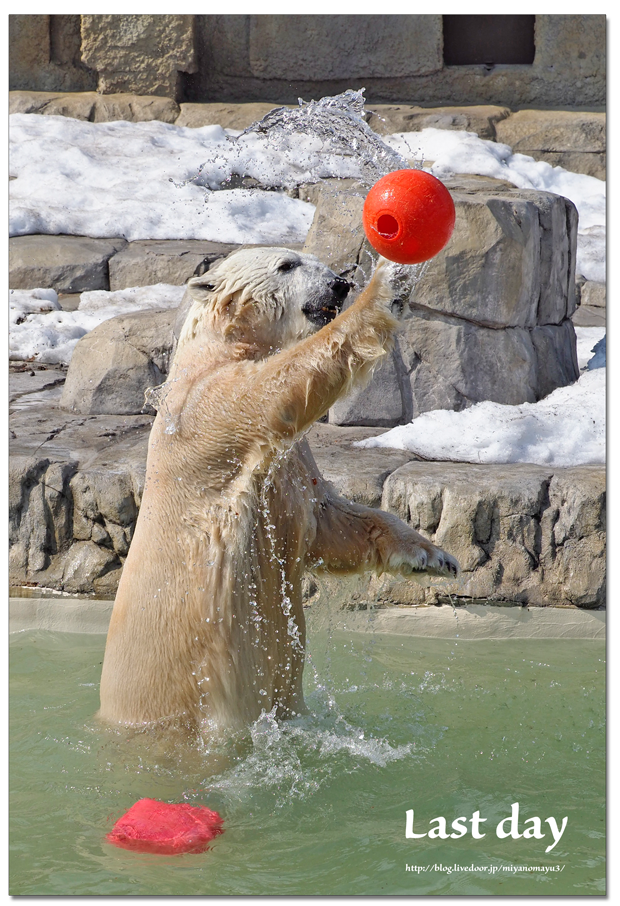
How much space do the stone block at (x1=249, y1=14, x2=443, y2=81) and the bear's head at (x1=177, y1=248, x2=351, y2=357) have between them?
8.60 m

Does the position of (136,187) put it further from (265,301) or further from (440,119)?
(265,301)

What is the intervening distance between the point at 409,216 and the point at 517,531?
2274mm

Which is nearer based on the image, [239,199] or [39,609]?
[39,609]

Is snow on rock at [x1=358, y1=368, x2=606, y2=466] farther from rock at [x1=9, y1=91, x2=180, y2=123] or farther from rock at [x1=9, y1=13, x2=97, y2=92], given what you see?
rock at [x1=9, y1=13, x2=97, y2=92]

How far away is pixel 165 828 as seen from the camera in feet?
8.05

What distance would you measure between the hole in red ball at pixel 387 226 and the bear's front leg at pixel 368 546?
3.42 ft

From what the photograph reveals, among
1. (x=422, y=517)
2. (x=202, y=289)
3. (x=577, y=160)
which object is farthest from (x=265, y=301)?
(x=577, y=160)

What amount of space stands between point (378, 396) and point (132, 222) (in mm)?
4108

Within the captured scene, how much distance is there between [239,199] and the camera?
29.0ft

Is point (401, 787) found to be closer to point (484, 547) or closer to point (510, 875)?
point (510, 875)

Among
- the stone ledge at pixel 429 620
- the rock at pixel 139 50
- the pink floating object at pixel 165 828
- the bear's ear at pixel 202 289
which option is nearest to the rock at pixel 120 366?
the stone ledge at pixel 429 620

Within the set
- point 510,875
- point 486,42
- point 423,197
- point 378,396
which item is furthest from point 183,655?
point 486,42

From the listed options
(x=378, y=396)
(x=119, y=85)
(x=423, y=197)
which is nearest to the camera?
(x=423, y=197)

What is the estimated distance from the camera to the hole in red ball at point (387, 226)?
2.27 metres
